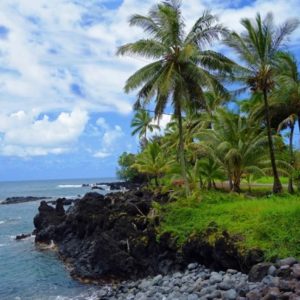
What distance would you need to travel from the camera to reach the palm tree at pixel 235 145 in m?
24.7

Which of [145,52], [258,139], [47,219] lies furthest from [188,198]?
[47,219]

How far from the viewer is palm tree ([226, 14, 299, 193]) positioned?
22.3m

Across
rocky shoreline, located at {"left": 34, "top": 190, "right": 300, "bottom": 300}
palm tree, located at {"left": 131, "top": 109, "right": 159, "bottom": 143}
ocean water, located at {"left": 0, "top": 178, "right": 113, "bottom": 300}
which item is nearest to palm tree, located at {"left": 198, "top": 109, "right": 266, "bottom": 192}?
rocky shoreline, located at {"left": 34, "top": 190, "right": 300, "bottom": 300}

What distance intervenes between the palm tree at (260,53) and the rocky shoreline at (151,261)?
798cm

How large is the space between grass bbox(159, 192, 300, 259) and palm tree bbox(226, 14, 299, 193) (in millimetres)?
4774

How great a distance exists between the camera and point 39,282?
68.7 feet

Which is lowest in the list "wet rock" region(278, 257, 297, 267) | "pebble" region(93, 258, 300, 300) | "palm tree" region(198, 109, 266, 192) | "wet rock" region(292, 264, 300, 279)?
"pebble" region(93, 258, 300, 300)

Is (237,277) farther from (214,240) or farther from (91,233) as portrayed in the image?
(91,233)

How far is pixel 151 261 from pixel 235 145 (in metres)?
9.18

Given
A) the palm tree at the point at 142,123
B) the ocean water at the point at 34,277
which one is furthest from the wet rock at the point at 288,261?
the palm tree at the point at 142,123

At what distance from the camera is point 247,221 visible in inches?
656

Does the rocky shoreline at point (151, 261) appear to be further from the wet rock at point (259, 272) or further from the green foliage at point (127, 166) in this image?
the green foliage at point (127, 166)

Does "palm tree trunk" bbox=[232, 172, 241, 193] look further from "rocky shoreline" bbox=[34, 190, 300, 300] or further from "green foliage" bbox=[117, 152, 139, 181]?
"green foliage" bbox=[117, 152, 139, 181]

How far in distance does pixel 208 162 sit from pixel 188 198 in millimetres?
→ 6299
